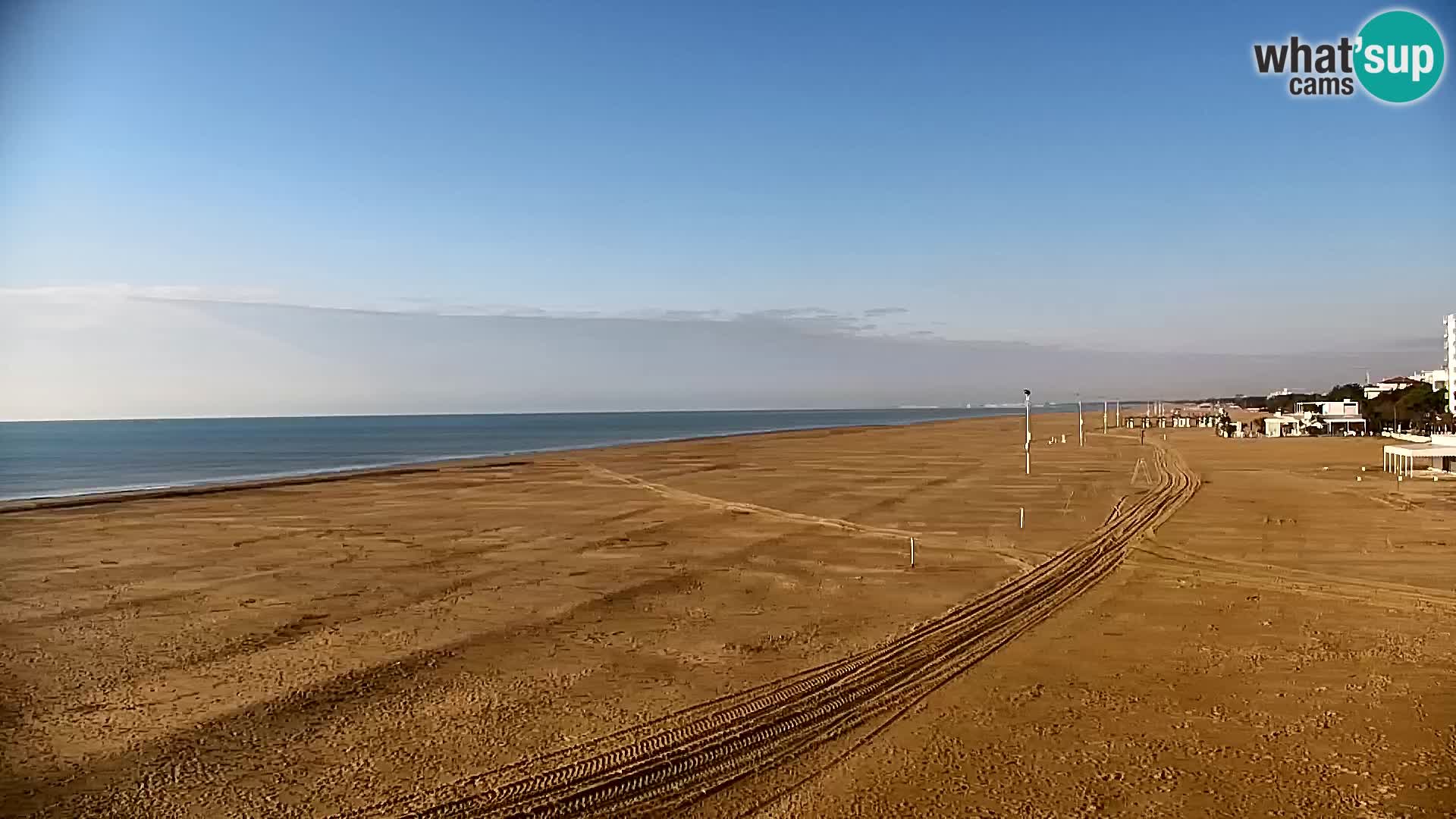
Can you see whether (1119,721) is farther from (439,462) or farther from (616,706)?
(439,462)

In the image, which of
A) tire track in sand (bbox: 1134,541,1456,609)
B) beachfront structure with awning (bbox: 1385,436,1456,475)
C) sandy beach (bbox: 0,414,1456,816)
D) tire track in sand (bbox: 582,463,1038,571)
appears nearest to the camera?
sandy beach (bbox: 0,414,1456,816)

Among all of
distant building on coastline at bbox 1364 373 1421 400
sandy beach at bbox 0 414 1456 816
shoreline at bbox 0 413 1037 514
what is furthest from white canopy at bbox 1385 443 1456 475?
distant building on coastline at bbox 1364 373 1421 400

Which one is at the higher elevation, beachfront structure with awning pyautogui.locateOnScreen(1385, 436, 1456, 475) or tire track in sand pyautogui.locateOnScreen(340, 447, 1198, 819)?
beachfront structure with awning pyautogui.locateOnScreen(1385, 436, 1456, 475)

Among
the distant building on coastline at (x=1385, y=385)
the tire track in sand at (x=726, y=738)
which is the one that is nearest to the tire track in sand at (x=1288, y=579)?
the tire track in sand at (x=726, y=738)

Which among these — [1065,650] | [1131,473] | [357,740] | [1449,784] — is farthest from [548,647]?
[1131,473]

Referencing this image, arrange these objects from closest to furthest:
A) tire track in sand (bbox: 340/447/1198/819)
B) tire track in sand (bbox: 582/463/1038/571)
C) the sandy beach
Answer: tire track in sand (bbox: 340/447/1198/819) → the sandy beach → tire track in sand (bbox: 582/463/1038/571)

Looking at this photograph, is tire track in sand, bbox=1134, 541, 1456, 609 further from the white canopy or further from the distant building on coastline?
the distant building on coastline
